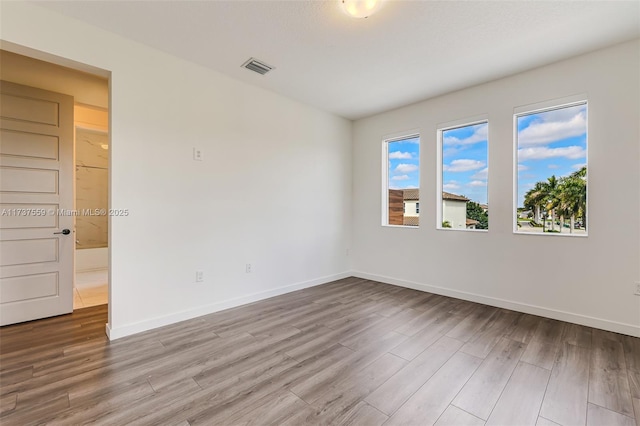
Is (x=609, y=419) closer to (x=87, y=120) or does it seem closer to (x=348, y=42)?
(x=348, y=42)

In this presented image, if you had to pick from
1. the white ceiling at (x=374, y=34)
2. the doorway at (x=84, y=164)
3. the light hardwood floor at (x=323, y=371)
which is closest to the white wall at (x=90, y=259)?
the doorway at (x=84, y=164)

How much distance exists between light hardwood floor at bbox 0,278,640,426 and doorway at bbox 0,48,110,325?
114 centimetres

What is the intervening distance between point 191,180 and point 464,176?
355 cm

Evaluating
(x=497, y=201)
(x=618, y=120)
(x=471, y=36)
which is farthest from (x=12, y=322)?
(x=618, y=120)

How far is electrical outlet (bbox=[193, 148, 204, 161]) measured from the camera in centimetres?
316

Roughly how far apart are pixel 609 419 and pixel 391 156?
152 inches

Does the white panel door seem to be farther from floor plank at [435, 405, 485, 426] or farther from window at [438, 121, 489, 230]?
window at [438, 121, 489, 230]

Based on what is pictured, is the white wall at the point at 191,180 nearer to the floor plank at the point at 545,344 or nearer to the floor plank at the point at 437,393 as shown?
the floor plank at the point at 437,393

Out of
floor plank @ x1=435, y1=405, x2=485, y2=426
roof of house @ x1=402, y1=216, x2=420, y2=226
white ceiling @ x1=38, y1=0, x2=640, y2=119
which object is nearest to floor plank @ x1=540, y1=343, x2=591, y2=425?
floor plank @ x1=435, y1=405, x2=485, y2=426

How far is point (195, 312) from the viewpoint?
124 inches

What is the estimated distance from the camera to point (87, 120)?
177 inches

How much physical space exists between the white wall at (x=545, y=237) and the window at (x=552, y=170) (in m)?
0.10

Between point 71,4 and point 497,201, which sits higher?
point 71,4

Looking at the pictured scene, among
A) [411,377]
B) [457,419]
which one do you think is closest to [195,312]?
A: [411,377]
